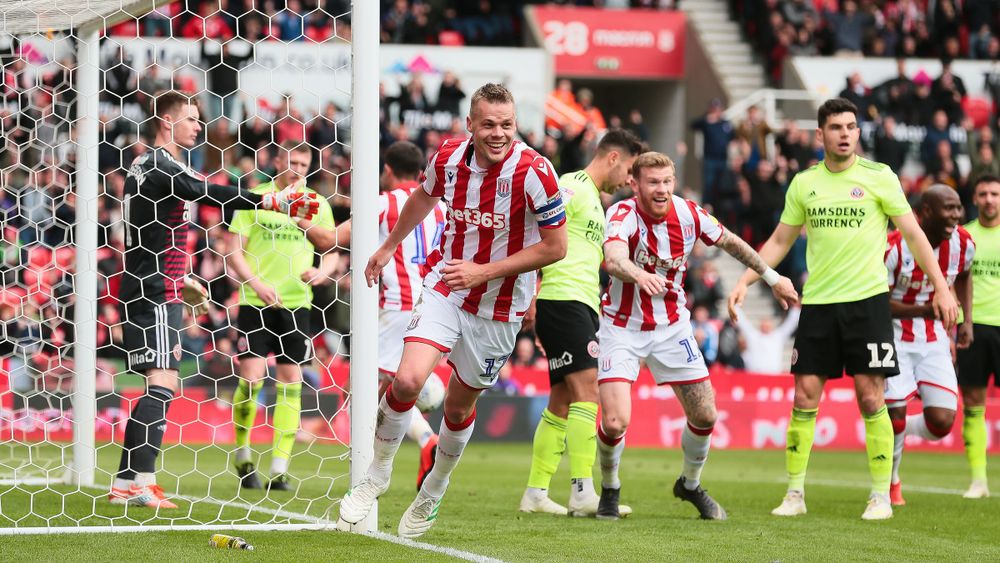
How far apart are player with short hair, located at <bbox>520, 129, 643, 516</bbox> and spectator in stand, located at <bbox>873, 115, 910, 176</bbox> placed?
47.7 ft

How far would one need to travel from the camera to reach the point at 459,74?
75.0 ft

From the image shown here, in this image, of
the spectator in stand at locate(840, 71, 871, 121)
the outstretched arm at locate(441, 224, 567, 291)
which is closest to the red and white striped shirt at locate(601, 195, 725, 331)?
the outstretched arm at locate(441, 224, 567, 291)

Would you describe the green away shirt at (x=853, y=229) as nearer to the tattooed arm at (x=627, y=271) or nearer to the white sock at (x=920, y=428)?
the tattooed arm at (x=627, y=271)

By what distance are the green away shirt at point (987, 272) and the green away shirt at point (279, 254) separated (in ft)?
16.3

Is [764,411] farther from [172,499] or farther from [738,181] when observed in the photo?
[172,499]

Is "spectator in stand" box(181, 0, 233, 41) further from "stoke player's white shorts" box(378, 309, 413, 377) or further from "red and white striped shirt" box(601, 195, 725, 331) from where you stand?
"red and white striped shirt" box(601, 195, 725, 331)

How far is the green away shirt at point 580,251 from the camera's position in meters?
7.87

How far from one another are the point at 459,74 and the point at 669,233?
1551cm

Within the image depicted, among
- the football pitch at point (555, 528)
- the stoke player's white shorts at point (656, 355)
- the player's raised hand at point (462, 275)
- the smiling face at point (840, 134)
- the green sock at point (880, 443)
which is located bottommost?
the football pitch at point (555, 528)

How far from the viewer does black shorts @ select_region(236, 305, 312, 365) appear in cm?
928

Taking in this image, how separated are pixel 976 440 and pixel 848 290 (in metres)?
2.68

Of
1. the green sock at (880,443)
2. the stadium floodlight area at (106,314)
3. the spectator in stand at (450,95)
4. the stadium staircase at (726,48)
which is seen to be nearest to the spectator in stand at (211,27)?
the stadium floodlight area at (106,314)

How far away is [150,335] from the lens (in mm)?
7621

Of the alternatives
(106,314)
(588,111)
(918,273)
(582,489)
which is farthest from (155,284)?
(588,111)
